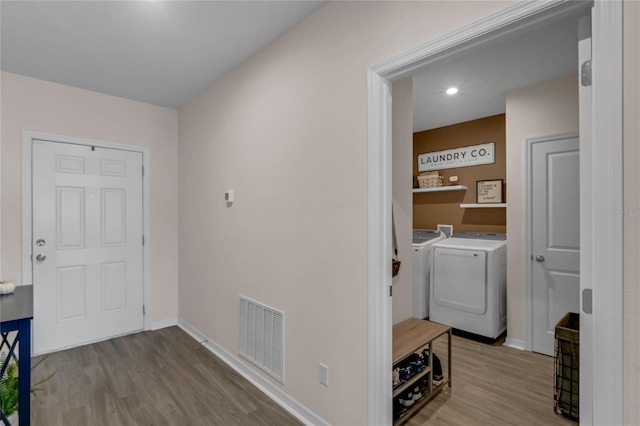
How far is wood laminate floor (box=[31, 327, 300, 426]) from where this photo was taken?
80.4 inches

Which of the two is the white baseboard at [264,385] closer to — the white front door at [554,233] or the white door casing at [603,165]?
the white door casing at [603,165]

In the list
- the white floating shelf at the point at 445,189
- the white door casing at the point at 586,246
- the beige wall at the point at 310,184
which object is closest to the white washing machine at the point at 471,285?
the white floating shelf at the point at 445,189

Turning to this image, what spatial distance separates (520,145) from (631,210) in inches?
96.5

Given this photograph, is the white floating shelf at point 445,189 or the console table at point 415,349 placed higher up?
the white floating shelf at point 445,189

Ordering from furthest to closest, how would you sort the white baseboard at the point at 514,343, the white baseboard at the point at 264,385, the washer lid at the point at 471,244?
the washer lid at the point at 471,244 → the white baseboard at the point at 514,343 → the white baseboard at the point at 264,385

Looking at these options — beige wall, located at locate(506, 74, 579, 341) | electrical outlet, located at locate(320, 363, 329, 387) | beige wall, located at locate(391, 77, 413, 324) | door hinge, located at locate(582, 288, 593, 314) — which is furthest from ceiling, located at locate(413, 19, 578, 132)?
electrical outlet, located at locate(320, 363, 329, 387)

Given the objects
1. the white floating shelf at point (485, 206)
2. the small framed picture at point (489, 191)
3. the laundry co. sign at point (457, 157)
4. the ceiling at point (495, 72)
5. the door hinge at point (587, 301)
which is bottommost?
the door hinge at point (587, 301)

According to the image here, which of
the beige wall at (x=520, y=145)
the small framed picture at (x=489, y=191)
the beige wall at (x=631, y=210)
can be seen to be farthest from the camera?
the small framed picture at (x=489, y=191)

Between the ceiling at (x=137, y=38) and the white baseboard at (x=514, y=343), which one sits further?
the white baseboard at (x=514, y=343)

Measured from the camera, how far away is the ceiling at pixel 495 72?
7.38 feet

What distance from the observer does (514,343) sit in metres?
3.10

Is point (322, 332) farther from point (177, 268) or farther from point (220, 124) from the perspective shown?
point (177, 268)

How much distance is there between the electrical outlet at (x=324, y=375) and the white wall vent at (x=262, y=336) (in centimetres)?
40

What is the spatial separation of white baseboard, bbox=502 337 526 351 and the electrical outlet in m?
2.21
